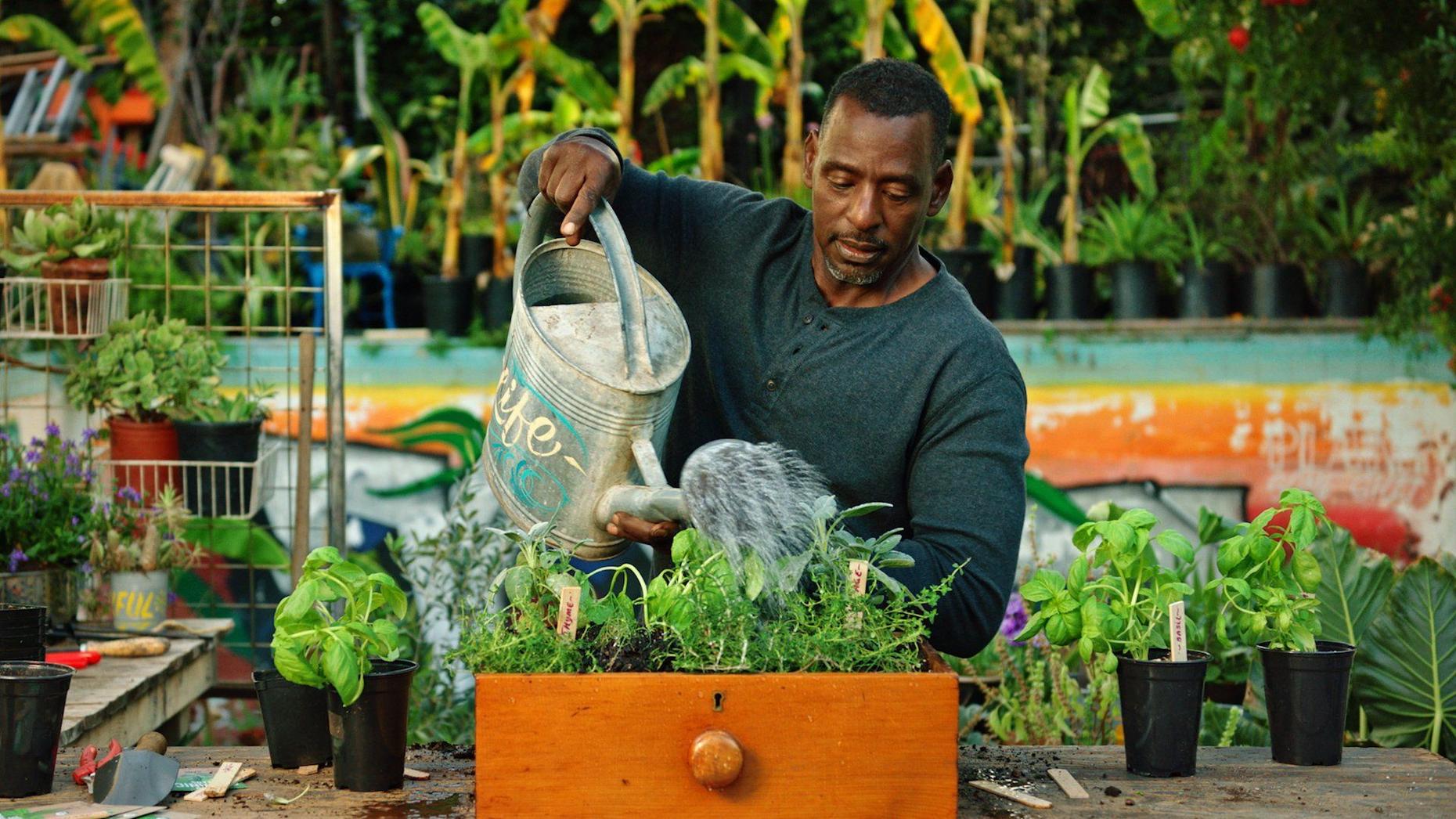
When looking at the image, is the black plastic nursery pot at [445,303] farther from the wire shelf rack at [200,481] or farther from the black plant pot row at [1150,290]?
the wire shelf rack at [200,481]

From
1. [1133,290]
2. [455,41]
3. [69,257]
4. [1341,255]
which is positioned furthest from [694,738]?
[455,41]

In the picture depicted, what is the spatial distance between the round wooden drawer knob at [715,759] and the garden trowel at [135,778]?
2.00ft

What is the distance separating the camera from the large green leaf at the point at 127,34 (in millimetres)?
6688

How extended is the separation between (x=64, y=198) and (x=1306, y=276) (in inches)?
164

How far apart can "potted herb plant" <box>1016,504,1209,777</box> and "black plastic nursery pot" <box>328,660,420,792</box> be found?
70 cm

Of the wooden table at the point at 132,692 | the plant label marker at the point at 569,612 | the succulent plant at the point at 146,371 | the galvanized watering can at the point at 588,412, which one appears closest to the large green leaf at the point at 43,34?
the succulent plant at the point at 146,371

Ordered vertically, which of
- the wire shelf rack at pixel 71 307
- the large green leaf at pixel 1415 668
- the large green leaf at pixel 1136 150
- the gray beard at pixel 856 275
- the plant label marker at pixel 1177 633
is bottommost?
the large green leaf at pixel 1415 668

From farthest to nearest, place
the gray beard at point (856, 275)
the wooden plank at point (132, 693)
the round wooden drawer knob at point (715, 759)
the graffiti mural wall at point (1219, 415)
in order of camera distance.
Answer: the graffiti mural wall at point (1219, 415)
the wooden plank at point (132, 693)
the gray beard at point (856, 275)
the round wooden drawer knob at point (715, 759)

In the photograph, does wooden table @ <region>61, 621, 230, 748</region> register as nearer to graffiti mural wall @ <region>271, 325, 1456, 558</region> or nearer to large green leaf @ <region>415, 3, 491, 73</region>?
graffiti mural wall @ <region>271, 325, 1456, 558</region>

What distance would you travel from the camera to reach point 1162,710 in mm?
1691

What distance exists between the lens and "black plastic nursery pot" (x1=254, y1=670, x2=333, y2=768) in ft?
5.50

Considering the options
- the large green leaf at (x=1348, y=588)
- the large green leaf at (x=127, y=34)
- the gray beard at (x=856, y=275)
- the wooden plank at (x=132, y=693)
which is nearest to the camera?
the gray beard at (x=856, y=275)

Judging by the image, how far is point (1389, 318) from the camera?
4.83 metres

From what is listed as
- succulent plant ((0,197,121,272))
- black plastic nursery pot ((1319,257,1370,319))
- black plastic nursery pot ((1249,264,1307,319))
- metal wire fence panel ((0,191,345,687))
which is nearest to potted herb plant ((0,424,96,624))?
metal wire fence panel ((0,191,345,687))
